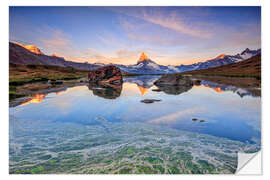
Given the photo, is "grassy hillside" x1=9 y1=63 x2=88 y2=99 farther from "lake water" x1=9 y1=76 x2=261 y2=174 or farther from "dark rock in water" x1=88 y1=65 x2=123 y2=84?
"dark rock in water" x1=88 y1=65 x2=123 y2=84

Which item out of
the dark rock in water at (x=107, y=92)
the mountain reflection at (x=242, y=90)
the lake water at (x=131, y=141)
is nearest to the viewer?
the lake water at (x=131, y=141)

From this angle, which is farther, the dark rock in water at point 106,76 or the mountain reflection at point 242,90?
the dark rock in water at point 106,76

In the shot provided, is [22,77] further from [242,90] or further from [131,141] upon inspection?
[242,90]

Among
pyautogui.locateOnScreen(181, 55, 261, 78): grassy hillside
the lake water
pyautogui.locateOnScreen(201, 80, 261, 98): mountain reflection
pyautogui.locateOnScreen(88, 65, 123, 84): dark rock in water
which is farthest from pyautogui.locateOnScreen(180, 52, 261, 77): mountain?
pyautogui.locateOnScreen(88, 65, 123, 84): dark rock in water

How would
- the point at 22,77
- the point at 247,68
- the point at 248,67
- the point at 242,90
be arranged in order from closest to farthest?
the point at 242,90 < the point at 22,77 < the point at 248,67 < the point at 247,68

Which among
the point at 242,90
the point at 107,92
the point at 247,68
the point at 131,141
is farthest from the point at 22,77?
the point at 247,68

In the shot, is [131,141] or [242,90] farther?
[242,90]

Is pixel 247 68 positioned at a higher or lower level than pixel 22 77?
higher

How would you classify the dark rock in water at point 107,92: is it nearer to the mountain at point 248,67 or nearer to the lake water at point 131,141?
the lake water at point 131,141

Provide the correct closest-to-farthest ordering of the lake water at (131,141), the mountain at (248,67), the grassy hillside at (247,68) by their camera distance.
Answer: the lake water at (131,141) → the mountain at (248,67) → the grassy hillside at (247,68)

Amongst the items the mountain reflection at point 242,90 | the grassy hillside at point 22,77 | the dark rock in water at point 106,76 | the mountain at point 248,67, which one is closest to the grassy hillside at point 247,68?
the mountain at point 248,67

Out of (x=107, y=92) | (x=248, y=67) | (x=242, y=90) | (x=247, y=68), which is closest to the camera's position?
(x=242, y=90)
